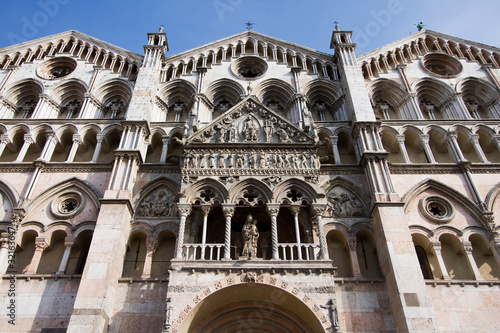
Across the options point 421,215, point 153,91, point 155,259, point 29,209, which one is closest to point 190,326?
point 155,259

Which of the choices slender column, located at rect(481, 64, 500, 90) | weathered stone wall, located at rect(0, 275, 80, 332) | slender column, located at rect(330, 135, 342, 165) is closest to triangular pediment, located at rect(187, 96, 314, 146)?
slender column, located at rect(330, 135, 342, 165)

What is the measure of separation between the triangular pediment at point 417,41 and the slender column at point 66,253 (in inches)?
615

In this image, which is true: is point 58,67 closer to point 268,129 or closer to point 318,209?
point 268,129

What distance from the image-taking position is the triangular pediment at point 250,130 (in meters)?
15.7

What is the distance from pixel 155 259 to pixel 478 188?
1252 cm

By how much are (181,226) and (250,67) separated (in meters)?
11.0

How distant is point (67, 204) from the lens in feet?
50.7

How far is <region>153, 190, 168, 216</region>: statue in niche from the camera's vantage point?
1509cm

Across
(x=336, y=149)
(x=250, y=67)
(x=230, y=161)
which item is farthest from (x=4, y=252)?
(x=250, y=67)

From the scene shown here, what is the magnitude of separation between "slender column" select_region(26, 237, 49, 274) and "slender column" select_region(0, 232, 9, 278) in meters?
0.79

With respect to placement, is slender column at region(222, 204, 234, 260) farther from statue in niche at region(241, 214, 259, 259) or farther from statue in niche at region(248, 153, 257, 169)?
statue in niche at region(248, 153, 257, 169)

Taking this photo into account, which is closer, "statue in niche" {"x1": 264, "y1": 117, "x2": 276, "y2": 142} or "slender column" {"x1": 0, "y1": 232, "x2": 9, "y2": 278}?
"slender column" {"x1": 0, "y1": 232, "x2": 9, "y2": 278}

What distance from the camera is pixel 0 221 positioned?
48.4ft

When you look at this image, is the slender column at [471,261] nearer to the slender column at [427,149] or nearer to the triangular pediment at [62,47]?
the slender column at [427,149]
